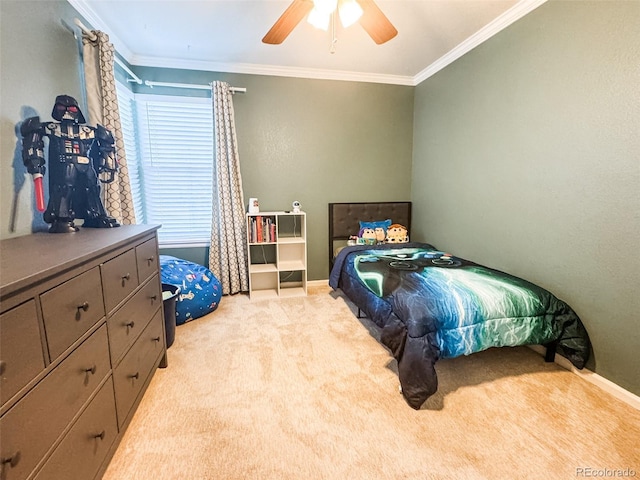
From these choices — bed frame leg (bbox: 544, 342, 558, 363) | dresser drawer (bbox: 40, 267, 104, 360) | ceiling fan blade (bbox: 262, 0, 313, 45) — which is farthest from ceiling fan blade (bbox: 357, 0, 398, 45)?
bed frame leg (bbox: 544, 342, 558, 363)

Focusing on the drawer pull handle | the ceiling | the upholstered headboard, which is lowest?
the drawer pull handle

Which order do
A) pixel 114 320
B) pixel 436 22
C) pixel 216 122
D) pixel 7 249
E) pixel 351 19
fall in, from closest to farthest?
pixel 7 249, pixel 114 320, pixel 351 19, pixel 436 22, pixel 216 122

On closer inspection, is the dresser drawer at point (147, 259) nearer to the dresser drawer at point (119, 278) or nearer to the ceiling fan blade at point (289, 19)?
the dresser drawer at point (119, 278)

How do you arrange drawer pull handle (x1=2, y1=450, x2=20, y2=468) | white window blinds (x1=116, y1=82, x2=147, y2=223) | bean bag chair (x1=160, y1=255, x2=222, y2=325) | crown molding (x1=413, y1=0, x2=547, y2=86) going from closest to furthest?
drawer pull handle (x1=2, y1=450, x2=20, y2=468) → crown molding (x1=413, y1=0, x2=547, y2=86) → bean bag chair (x1=160, y1=255, x2=222, y2=325) → white window blinds (x1=116, y1=82, x2=147, y2=223)

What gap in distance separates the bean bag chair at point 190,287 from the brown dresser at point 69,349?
1066 millimetres

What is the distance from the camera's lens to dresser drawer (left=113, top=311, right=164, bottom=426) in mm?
1388

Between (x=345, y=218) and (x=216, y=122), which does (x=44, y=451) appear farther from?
(x=345, y=218)

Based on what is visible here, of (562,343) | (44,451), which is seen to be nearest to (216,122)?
(44,451)

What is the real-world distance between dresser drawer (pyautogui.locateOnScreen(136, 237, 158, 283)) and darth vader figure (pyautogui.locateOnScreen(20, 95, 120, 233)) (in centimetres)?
26

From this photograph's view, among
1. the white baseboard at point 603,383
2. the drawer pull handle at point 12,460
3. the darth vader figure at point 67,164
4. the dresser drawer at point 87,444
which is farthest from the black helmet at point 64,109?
the white baseboard at point 603,383

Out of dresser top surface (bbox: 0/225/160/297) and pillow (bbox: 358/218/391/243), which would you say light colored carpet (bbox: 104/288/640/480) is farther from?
pillow (bbox: 358/218/391/243)

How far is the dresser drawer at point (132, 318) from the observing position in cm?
134

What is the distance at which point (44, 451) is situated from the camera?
877 mm

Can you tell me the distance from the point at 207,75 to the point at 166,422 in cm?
321
